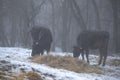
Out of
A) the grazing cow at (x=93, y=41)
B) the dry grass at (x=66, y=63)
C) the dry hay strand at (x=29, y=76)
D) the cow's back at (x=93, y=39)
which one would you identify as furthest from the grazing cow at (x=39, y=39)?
the dry hay strand at (x=29, y=76)

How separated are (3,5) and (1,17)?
1.53 m

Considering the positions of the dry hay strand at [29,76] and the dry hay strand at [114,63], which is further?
the dry hay strand at [114,63]

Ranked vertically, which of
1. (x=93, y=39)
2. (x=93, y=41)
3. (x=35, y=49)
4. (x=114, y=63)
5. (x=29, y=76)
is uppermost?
(x=93, y=39)

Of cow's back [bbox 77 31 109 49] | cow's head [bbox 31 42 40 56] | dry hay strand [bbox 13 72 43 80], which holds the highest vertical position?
cow's back [bbox 77 31 109 49]

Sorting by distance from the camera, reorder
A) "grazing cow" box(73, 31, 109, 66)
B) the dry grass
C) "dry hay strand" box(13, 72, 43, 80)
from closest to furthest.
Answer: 1. "dry hay strand" box(13, 72, 43, 80)
2. the dry grass
3. "grazing cow" box(73, 31, 109, 66)

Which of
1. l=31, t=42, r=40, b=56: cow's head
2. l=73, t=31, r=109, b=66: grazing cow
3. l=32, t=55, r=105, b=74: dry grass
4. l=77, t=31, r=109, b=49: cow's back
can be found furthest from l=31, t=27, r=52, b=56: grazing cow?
l=32, t=55, r=105, b=74: dry grass

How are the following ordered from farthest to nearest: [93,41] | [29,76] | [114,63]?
[114,63], [93,41], [29,76]

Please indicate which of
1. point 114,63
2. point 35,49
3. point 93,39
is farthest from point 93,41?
point 35,49

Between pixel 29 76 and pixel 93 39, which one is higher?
pixel 93 39

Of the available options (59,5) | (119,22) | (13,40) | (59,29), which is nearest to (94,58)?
(119,22)

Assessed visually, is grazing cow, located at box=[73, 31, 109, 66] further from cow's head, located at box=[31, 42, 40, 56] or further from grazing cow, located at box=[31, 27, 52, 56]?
cow's head, located at box=[31, 42, 40, 56]

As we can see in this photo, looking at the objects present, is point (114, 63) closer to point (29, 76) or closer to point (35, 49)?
point (35, 49)

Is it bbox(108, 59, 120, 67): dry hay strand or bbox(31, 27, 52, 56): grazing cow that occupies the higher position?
bbox(31, 27, 52, 56): grazing cow

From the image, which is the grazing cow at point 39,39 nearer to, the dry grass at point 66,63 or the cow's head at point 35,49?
the cow's head at point 35,49
